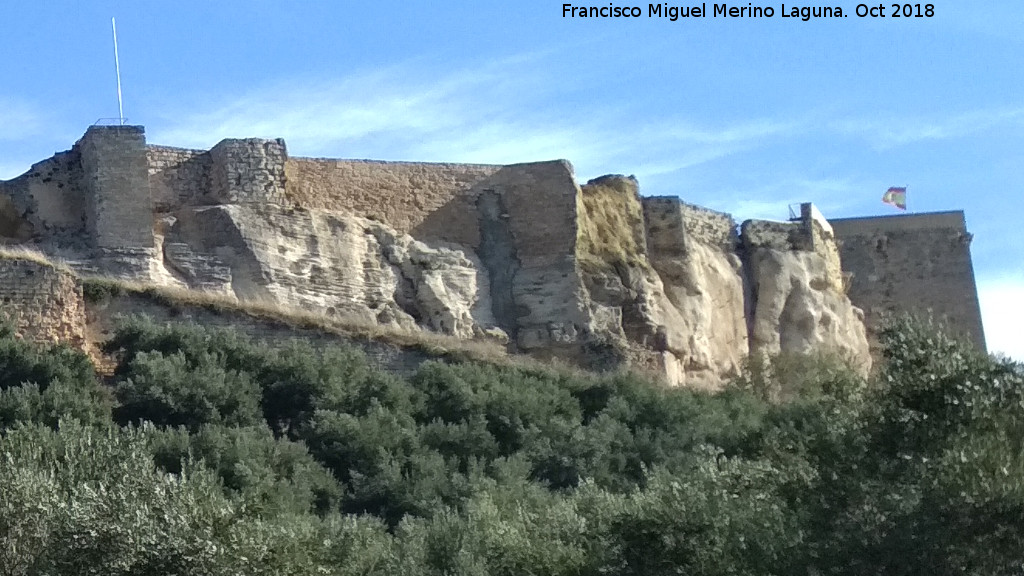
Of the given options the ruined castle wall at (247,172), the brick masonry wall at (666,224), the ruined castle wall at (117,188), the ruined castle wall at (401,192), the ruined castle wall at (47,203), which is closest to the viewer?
the ruined castle wall at (117,188)

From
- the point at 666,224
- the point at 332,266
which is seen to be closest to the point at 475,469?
the point at 332,266

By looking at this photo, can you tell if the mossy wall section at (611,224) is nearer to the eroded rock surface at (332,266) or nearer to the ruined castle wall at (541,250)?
the ruined castle wall at (541,250)

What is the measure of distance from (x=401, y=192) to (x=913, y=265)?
46.2ft

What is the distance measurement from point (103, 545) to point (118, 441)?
112 inches

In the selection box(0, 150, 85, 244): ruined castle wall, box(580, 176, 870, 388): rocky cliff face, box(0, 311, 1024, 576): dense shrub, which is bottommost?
box(0, 311, 1024, 576): dense shrub

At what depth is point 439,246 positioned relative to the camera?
33656 mm

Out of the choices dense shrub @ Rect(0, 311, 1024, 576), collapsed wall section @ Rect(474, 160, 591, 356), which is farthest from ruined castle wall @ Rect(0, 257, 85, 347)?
collapsed wall section @ Rect(474, 160, 591, 356)

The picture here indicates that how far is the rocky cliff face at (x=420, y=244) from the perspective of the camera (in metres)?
30.8

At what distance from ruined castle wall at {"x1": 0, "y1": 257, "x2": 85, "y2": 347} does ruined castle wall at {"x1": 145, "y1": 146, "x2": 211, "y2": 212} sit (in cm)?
290

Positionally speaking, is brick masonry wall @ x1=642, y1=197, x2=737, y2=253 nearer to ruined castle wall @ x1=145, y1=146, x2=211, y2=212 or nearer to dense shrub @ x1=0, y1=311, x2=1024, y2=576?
dense shrub @ x1=0, y1=311, x2=1024, y2=576

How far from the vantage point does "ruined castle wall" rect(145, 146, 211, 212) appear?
103ft

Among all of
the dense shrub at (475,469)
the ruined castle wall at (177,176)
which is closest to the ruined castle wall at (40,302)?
the dense shrub at (475,469)

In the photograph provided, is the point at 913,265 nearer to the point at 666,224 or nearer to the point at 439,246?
the point at 666,224

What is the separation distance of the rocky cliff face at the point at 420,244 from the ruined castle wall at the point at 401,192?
2 cm
